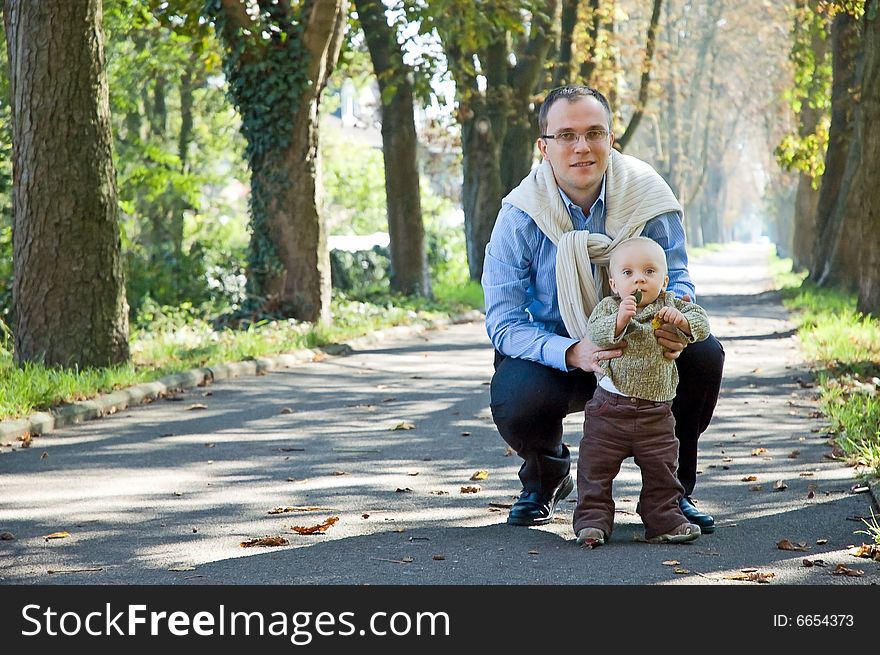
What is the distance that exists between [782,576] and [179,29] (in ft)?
47.1

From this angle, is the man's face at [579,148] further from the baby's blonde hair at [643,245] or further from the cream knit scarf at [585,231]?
the baby's blonde hair at [643,245]

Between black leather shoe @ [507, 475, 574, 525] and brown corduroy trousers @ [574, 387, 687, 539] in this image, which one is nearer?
brown corduroy trousers @ [574, 387, 687, 539]

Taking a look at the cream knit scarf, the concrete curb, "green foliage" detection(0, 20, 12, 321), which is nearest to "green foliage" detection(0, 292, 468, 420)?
the concrete curb

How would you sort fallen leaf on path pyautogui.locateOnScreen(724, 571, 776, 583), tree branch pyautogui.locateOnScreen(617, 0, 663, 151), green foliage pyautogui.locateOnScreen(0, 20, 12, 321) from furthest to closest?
tree branch pyautogui.locateOnScreen(617, 0, 663, 151)
green foliage pyautogui.locateOnScreen(0, 20, 12, 321)
fallen leaf on path pyautogui.locateOnScreen(724, 571, 776, 583)

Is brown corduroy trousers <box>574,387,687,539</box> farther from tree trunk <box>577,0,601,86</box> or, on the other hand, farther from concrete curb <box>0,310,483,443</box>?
tree trunk <box>577,0,601,86</box>

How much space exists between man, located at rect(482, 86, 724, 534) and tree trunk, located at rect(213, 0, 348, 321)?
37.5 feet

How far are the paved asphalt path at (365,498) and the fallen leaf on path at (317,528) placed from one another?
6 centimetres

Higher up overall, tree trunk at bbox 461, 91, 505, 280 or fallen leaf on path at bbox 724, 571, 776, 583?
tree trunk at bbox 461, 91, 505, 280

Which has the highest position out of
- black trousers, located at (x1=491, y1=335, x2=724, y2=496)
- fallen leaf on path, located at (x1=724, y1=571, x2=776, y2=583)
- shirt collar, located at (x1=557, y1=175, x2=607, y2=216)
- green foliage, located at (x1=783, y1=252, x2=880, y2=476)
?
shirt collar, located at (x1=557, y1=175, x2=607, y2=216)

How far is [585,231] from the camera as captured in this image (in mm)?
5688

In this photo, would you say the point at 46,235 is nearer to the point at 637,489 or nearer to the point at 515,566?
the point at 637,489

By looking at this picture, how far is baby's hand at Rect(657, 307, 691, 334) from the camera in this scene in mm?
5211

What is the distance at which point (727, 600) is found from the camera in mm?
4492

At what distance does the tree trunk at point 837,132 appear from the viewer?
77.4ft
